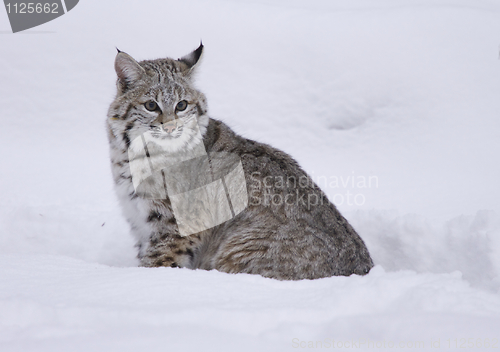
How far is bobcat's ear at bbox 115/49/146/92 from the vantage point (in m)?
3.26

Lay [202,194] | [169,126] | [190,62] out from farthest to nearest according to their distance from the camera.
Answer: [190,62] < [202,194] < [169,126]

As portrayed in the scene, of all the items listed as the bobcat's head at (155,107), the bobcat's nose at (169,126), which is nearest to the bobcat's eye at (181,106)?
the bobcat's head at (155,107)

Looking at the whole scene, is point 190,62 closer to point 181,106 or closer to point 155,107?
point 181,106

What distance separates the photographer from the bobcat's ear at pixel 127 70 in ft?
10.7

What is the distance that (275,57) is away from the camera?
7.95m

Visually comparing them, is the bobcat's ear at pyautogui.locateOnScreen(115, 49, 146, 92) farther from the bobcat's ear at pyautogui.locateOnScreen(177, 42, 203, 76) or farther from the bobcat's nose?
the bobcat's nose

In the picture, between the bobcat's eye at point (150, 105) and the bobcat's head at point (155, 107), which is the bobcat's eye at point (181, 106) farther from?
the bobcat's eye at point (150, 105)

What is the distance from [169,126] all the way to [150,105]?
0.78ft

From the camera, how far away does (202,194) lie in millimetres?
3344

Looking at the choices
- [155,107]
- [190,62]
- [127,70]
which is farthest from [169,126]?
[190,62]

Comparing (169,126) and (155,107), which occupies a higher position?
(155,107)

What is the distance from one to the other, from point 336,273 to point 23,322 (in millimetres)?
2009

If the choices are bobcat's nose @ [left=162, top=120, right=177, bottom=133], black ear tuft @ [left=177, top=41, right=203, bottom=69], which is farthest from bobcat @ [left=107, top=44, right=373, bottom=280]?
black ear tuft @ [left=177, top=41, right=203, bottom=69]

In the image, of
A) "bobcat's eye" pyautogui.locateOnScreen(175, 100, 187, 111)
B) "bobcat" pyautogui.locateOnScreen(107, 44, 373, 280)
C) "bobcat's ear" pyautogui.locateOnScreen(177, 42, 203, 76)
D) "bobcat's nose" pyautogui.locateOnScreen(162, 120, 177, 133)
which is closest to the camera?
"bobcat" pyautogui.locateOnScreen(107, 44, 373, 280)
